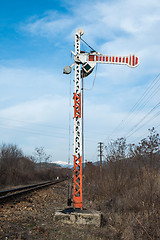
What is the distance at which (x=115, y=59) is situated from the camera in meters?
8.52

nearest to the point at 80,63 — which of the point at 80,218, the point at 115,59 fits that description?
the point at 115,59

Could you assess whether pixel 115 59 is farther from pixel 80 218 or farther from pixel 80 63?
pixel 80 218

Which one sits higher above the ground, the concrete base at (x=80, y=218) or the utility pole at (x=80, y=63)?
the utility pole at (x=80, y=63)

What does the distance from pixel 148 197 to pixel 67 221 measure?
3.60 meters

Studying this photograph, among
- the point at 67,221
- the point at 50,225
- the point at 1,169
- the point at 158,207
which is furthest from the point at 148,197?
the point at 1,169

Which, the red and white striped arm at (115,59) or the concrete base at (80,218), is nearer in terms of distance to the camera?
the concrete base at (80,218)

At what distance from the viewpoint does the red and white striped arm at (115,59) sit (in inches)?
334

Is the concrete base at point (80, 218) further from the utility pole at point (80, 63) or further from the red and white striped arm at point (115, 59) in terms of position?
the red and white striped arm at point (115, 59)

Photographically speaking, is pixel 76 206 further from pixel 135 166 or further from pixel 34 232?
pixel 135 166

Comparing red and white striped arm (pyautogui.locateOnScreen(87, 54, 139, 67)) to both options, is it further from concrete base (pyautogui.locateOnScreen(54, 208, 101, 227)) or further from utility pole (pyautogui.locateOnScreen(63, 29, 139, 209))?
concrete base (pyautogui.locateOnScreen(54, 208, 101, 227))

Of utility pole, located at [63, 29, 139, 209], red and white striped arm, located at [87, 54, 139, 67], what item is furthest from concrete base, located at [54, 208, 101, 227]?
red and white striped arm, located at [87, 54, 139, 67]

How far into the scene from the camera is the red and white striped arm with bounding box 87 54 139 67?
8477 mm

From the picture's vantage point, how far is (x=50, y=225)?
6.54 m

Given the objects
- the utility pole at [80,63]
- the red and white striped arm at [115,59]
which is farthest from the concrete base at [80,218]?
the red and white striped arm at [115,59]
